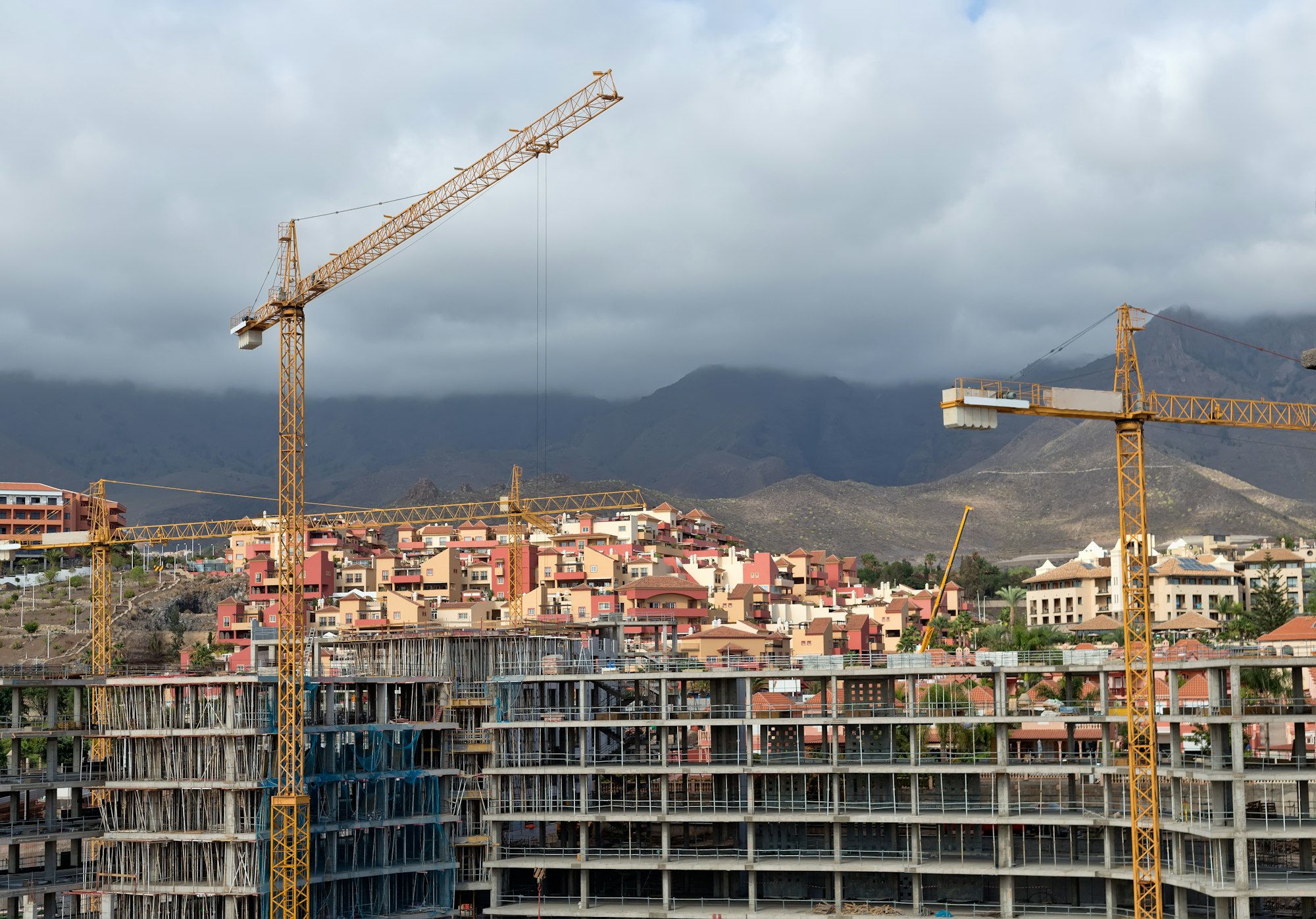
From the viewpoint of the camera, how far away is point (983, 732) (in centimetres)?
11294

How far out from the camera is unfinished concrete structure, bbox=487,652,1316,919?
78.4m

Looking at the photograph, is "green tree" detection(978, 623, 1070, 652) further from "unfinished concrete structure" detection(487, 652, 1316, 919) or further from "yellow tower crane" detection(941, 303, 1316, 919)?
"yellow tower crane" detection(941, 303, 1316, 919)

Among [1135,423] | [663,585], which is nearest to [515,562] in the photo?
[663,585]

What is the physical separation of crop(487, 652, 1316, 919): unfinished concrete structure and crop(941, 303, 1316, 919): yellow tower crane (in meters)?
1.35

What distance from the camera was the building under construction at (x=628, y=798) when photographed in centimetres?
8100

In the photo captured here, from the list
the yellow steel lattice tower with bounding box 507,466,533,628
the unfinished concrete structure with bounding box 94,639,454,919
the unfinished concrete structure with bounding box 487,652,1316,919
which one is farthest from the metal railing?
the yellow steel lattice tower with bounding box 507,466,533,628

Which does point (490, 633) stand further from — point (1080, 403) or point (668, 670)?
point (1080, 403)

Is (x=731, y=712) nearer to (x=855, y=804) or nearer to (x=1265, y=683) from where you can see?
(x=855, y=804)

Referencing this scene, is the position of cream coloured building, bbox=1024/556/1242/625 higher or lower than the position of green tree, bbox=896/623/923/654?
higher

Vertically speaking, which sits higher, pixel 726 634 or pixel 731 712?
pixel 726 634

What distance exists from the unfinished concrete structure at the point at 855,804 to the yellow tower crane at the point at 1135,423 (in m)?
1.35

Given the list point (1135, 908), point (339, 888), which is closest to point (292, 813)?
point (339, 888)

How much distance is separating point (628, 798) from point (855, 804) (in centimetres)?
1598

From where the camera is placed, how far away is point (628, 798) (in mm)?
95125
